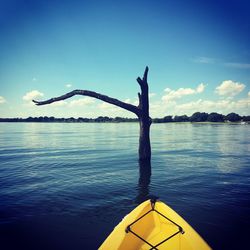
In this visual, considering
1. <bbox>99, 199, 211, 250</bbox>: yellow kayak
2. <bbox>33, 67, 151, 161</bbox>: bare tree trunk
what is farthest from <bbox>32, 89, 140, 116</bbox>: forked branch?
<bbox>99, 199, 211, 250</bbox>: yellow kayak

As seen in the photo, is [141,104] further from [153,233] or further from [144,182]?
[153,233]

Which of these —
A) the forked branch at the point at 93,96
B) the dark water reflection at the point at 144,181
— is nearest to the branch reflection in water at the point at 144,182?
the dark water reflection at the point at 144,181

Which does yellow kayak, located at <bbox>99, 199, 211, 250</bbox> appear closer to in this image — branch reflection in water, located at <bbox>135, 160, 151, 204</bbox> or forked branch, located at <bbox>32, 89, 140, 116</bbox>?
branch reflection in water, located at <bbox>135, 160, 151, 204</bbox>

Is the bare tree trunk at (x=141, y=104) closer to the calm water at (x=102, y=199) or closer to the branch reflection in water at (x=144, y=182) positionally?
the branch reflection in water at (x=144, y=182)

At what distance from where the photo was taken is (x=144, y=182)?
1446 cm

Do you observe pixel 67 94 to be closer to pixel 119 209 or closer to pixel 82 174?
pixel 82 174

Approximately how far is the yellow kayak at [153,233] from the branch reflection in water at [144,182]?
158 inches

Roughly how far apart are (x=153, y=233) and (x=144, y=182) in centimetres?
807

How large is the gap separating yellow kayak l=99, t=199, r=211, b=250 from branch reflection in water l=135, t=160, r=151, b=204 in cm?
402

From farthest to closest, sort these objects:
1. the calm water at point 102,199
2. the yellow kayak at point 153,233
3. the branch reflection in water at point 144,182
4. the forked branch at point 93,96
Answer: the forked branch at point 93,96 < the branch reflection in water at point 144,182 < the calm water at point 102,199 < the yellow kayak at point 153,233

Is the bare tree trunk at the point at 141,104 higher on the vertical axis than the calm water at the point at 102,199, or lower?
higher

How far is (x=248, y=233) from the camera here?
7.78m

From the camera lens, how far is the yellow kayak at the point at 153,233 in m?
5.60

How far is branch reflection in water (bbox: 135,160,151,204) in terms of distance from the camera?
1146 cm
